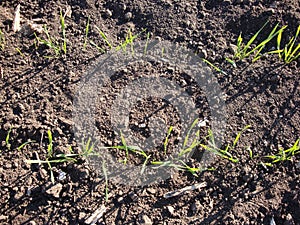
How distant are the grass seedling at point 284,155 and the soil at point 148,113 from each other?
2 cm

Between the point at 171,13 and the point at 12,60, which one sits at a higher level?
the point at 171,13

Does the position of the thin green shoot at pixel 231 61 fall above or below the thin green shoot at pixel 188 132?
above

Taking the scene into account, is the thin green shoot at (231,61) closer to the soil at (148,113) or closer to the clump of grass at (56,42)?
the soil at (148,113)

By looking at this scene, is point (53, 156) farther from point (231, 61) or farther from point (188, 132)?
point (231, 61)

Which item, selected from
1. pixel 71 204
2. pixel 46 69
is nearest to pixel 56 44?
pixel 46 69

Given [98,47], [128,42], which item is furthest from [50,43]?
[128,42]

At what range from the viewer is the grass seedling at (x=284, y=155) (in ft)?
5.69

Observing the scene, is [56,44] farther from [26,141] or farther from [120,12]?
[26,141]

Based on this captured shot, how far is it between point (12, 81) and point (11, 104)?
12 cm

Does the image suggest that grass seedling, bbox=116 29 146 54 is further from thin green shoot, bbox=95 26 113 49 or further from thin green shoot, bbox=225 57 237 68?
thin green shoot, bbox=225 57 237 68

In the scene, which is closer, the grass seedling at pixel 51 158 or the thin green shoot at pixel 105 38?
the grass seedling at pixel 51 158

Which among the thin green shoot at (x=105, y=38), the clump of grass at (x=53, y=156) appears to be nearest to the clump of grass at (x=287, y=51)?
the thin green shoot at (x=105, y=38)

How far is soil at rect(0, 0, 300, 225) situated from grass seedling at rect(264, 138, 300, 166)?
23 mm

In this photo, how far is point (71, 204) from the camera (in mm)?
1680
